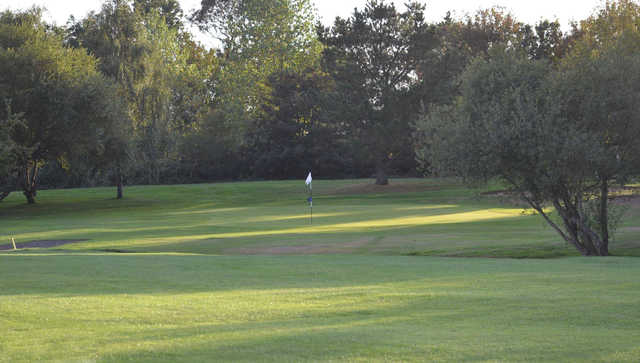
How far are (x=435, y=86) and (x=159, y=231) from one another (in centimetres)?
4016

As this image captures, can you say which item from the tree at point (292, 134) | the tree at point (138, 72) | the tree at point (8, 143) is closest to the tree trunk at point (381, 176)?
the tree at point (292, 134)

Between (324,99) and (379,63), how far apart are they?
6671 millimetres

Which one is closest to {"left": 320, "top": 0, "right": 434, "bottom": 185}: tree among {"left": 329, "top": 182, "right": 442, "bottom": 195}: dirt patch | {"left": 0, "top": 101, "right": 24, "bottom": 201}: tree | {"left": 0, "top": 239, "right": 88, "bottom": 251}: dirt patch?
{"left": 329, "top": 182, "right": 442, "bottom": 195}: dirt patch

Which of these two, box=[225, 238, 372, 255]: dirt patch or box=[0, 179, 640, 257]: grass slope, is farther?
box=[0, 179, 640, 257]: grass slope

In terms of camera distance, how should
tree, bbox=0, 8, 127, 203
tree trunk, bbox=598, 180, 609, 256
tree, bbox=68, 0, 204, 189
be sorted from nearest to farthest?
tree trunk, bbox=598, 180, 609, 256, tree, bbox=0, 8, 127, 203, tree, bbox=68, 0, 204, 189

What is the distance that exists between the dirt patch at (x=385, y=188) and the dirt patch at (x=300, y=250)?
1597 inches

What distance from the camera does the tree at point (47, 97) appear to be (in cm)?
5019

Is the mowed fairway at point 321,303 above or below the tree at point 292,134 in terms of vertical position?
below

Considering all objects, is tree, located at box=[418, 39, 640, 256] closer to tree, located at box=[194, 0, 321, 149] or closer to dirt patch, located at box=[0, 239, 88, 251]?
dirt patch, located at box=[0, 239, 88, 251]

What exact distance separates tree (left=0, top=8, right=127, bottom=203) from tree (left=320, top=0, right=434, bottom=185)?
25191 millimetres

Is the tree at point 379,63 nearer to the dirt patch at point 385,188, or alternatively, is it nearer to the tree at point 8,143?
the dirt patch at point 385,188

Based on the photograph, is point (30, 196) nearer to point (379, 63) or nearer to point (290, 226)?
point (290, 226)

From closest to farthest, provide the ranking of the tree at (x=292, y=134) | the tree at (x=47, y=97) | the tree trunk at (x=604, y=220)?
the tree trunk at (x=604, y=220)
the tree at (x=47, y=97)
the tree at (x=292, y=134)

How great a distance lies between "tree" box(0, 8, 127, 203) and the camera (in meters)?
50.2
